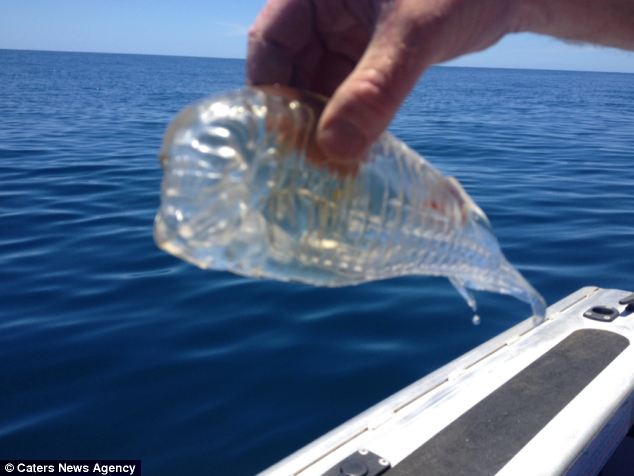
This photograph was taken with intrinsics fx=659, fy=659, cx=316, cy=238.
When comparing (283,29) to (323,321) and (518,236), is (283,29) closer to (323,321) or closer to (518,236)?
(323,321)

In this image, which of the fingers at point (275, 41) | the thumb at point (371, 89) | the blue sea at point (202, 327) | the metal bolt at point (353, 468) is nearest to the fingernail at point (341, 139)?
the thumb at point (371, 89)

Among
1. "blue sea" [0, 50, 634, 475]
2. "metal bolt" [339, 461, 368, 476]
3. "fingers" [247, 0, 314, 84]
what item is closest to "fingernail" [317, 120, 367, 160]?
"fingers" [247, 0, 314, 84]

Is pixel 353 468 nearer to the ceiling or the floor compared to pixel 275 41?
nearer to the floor

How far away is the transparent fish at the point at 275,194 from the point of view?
4.67ft

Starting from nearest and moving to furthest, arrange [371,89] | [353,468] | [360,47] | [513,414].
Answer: [371,89], [360,47], [353,468], [513,414]

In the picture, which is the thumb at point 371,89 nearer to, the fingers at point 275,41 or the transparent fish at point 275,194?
the transparent fish at point 275,194

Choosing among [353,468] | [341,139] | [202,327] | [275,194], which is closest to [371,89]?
[341,139]

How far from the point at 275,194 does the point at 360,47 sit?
71 centimetres

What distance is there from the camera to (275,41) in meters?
1.76

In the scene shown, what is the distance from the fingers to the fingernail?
0.43 metres

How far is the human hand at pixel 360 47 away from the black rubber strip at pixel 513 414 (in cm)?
157

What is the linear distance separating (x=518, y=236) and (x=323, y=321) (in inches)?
120

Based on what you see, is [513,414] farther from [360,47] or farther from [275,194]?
[275,194]

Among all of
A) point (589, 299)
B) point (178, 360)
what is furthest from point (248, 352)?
point (589, 299)
